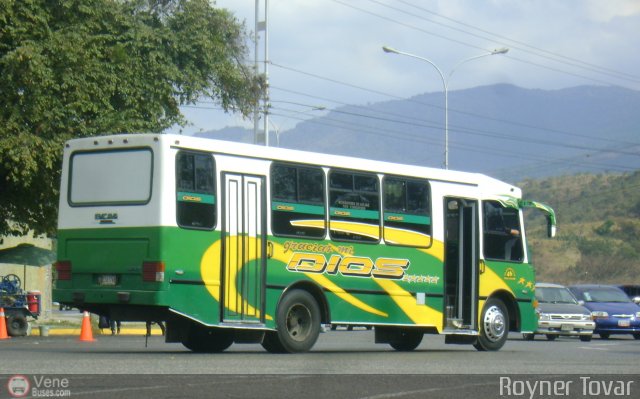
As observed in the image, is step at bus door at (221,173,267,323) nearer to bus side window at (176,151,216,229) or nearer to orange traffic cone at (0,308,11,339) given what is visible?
bus side window at (176,151,216,229)

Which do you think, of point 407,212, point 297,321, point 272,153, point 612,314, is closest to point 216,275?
point 297,321

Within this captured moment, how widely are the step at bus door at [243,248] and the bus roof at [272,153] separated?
473 millimetres

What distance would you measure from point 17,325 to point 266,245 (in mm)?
15018

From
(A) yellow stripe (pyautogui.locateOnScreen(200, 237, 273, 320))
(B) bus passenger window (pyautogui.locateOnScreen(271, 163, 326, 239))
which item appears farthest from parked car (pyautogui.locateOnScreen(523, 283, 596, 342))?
(A) yellow stripe (pyautogui.locateOnScreen(200, 237, 273, 320))

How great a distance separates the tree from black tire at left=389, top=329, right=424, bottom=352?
409 inches

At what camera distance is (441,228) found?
22.6 metres

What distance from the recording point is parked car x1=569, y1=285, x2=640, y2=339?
34656 mm

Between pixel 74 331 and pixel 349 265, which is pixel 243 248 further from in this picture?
pixel 74 331

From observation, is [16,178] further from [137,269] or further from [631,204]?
[631,204]

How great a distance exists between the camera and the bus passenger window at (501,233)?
2355cm

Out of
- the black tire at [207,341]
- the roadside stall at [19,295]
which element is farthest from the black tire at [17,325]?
the black tire at [207,341]

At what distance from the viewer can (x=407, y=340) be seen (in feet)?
75.9

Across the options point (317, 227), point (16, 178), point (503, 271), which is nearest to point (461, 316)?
point (503, 271)

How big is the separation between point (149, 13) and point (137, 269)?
1974 centimetres
